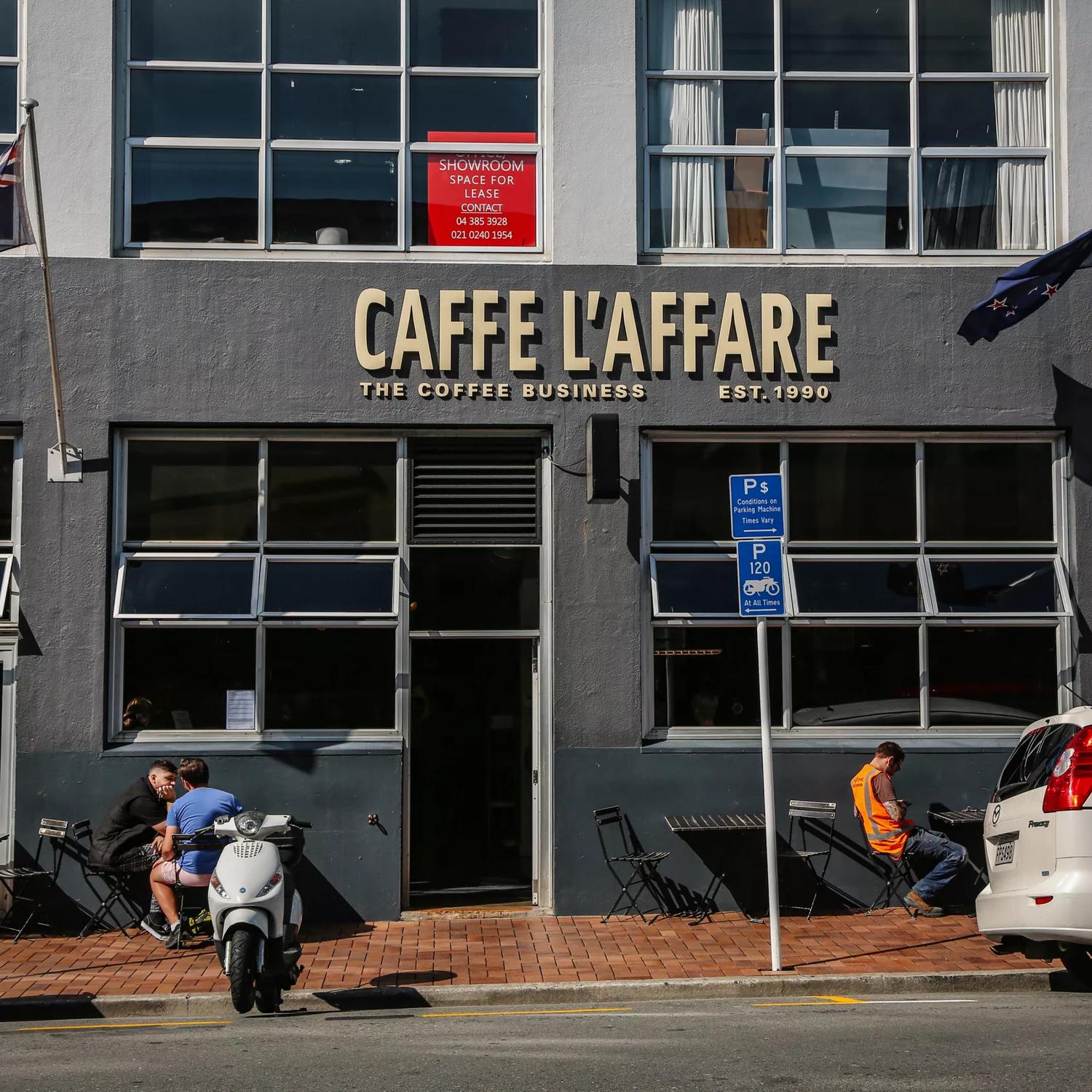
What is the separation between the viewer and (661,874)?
458 inches

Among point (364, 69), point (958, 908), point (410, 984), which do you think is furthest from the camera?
point (364, 69)

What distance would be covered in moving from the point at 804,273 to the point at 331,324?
4121mm

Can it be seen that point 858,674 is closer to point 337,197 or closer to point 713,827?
point 713,827

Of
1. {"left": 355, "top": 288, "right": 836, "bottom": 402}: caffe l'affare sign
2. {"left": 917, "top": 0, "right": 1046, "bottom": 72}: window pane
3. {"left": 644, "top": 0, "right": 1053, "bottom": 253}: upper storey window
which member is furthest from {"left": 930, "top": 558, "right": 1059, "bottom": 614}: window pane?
{"left": 917, "top": 0, "right": 1046, "bottom": 72}: window pane

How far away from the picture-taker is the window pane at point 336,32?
12359 mm

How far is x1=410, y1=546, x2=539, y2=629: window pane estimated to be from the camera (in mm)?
11977

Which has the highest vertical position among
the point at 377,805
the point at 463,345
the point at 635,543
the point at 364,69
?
the point at 364,69

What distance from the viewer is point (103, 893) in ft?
37.3

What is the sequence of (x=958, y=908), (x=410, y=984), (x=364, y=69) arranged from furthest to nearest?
(x=364, y=69)
(x=958, y=908)
(x=410, y=984)

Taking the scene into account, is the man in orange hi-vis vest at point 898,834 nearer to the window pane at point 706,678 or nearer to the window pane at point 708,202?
the window pane at point 706,678

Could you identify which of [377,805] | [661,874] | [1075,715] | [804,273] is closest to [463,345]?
[804,273]

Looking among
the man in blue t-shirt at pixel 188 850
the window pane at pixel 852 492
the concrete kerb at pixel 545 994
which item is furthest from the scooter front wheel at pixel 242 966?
the window pane at pixel 852 492

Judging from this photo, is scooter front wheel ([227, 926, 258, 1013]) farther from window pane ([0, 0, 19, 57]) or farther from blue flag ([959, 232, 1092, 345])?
window pane ([0, 0, 19, 57])

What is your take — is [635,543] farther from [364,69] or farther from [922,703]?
[364,69]
